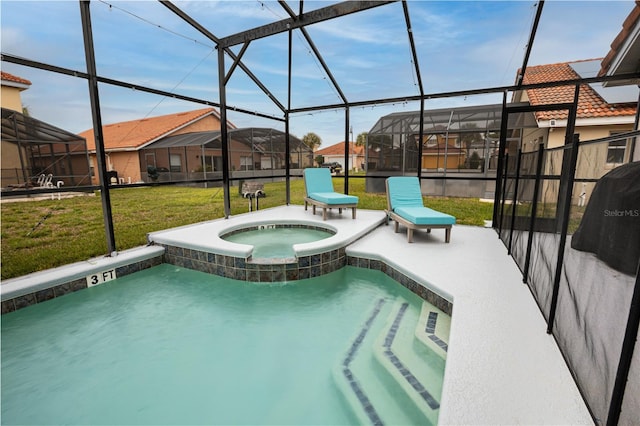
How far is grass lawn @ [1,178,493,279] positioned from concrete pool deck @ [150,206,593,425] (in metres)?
1.43

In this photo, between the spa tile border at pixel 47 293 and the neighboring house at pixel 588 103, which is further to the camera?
the neighboring house at pixel 588 103

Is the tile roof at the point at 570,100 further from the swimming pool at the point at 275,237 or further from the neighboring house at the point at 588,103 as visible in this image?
the swimming pool at the point at 275,237

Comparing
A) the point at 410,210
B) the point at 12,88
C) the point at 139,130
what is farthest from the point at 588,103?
the point at 139,130

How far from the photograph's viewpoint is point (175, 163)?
14047 mm

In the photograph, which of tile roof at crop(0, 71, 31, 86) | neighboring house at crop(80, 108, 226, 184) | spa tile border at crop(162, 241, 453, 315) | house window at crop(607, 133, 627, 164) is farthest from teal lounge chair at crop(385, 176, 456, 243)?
neighboring house at crop(80, 108, 226, 184)

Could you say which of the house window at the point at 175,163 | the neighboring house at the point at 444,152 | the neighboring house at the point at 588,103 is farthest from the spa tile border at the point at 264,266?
the house window at the point at 175,163

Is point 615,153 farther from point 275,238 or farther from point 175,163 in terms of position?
point 175,163

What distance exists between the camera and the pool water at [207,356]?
6.31 feet

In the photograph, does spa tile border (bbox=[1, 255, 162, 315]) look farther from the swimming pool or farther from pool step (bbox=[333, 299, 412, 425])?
pool step (bbox=[333, 299, 412, 425])

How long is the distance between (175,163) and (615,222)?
15.3 meters

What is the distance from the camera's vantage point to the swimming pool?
4.97 meters

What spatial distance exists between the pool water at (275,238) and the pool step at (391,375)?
7.53 ft

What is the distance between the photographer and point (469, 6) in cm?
488

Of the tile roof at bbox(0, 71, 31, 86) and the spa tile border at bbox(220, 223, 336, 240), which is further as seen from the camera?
the spa tile border at bbox(220, 223, 336, 240)
